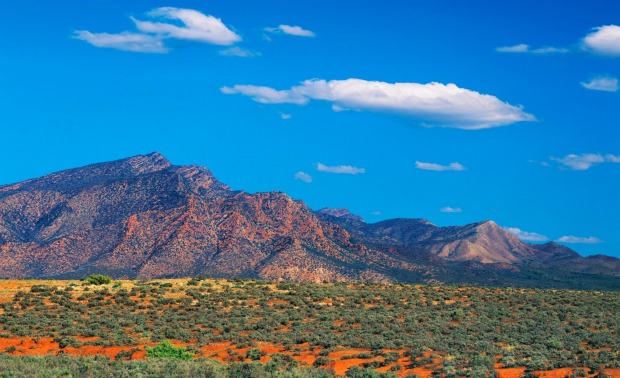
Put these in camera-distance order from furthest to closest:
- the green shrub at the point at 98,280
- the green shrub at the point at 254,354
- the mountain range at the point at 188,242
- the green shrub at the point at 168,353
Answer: the mountain range at the point at 188,242 < the green shrub at the point at 98,280 < the green shrub at the point at 254,354 < the green shrub at the point at 168,353

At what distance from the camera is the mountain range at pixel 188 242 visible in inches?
5802

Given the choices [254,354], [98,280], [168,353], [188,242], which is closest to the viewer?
[168,353]

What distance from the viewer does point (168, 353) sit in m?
43.0

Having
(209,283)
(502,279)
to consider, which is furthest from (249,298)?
(502,279)

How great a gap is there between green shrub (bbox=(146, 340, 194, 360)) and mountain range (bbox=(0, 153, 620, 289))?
9574cm

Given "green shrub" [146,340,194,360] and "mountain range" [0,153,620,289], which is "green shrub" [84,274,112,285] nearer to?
"green shrub" [146,340,194,360]

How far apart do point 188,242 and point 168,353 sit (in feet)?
390

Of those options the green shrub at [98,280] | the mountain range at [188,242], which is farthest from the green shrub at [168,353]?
the mountain range at [188,242]

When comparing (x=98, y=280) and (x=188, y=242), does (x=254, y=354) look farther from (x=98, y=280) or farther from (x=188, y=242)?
(x=188, y=242)

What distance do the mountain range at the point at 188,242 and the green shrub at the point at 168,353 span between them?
95743mm

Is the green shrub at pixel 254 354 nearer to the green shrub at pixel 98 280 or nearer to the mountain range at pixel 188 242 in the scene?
the green shrub at pixel 98 280

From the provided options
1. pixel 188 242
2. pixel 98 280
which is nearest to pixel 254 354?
pixel 98 280

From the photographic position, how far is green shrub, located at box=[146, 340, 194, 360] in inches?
1680

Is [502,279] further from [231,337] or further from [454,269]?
[231,337]
